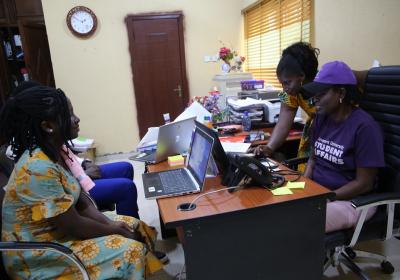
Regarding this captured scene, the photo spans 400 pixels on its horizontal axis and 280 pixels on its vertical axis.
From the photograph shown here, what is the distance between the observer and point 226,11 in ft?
15.1

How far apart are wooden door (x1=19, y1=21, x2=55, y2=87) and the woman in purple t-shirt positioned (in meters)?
3.82

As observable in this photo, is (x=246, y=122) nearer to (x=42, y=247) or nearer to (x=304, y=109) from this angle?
(x=304, y=109)

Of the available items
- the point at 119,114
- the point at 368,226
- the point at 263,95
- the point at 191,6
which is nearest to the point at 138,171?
the point at 119,114

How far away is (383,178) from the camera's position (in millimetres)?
1650

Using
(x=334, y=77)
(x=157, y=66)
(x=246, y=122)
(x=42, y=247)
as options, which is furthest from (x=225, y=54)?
(x=42, y=247)

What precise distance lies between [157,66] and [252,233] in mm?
3728

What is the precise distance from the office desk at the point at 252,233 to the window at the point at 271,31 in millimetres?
2089

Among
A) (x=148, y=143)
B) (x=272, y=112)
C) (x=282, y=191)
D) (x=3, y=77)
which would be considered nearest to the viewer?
(x=282, y=191)

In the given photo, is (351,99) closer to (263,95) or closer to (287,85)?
(287,85)

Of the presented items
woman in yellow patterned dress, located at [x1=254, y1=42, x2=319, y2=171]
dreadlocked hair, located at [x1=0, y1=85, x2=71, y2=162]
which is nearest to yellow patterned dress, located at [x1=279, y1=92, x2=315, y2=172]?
woman in yellow patterned dress, located at [x1=254, y1=42, x2=319, y2=171]

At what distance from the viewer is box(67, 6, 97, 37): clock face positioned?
422cm

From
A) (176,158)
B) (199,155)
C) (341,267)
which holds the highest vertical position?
(199,155)

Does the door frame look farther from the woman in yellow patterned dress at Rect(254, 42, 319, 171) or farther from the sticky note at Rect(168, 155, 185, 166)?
the sticky note at Rect(168, 155, 185, 166)

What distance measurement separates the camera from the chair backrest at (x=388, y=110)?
5.08ft
